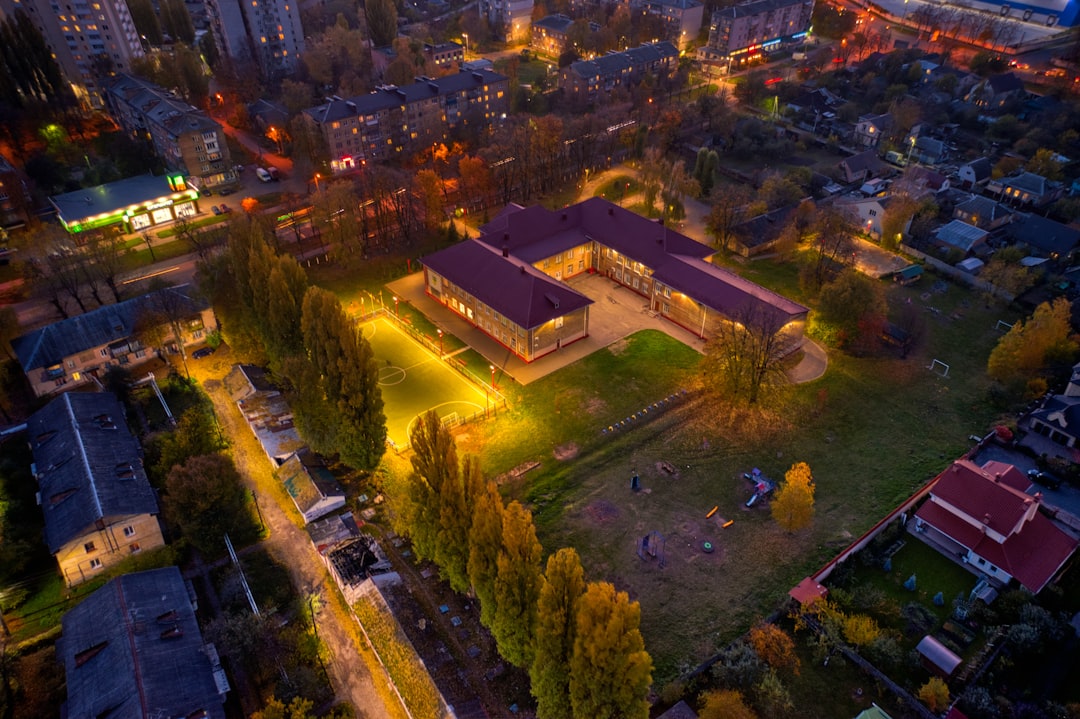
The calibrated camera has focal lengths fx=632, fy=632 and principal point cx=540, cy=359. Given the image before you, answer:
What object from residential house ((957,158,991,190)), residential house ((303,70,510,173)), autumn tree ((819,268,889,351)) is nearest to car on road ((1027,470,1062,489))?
autumn tree ((819,268,889,351))

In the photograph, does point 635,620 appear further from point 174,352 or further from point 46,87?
point 46,87

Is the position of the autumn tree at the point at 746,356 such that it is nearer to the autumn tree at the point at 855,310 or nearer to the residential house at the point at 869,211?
the autumn tree at the point at 855,310

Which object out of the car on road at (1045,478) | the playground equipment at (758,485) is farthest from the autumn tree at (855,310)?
the playground equipment at (758,485)

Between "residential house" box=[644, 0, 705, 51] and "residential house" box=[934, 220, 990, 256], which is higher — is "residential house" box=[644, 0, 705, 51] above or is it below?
above

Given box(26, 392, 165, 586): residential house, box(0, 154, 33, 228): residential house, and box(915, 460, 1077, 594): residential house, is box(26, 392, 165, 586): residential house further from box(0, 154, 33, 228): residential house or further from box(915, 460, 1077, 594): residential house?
box(915, 460, 1077, 594): residential house

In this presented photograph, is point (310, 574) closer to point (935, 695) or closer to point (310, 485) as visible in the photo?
point (310, 485)
